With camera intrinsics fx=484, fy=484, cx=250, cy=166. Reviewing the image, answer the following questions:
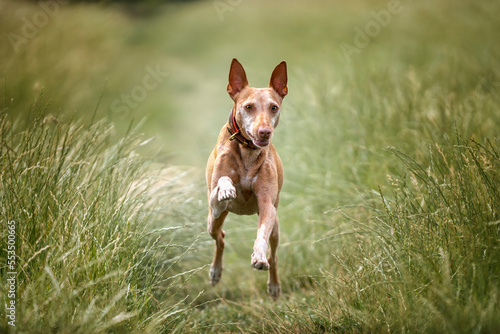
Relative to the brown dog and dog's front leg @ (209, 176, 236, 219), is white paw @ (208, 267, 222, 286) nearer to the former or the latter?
the brown dog

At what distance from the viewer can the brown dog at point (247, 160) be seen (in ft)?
9.53

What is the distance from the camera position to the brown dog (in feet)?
9.53

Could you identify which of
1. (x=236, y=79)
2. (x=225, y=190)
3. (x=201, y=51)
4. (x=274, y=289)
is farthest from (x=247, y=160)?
(x=201, y=51)

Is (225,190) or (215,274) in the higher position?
(225,190)

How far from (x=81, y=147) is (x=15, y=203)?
35.4 inches

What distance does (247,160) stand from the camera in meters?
3.12

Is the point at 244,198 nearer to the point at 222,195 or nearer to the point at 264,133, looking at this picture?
the point at 222,195

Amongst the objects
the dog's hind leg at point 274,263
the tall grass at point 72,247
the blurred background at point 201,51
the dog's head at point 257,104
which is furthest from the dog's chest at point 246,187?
the blurred background at point 201,51

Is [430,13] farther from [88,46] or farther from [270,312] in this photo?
[270,312]

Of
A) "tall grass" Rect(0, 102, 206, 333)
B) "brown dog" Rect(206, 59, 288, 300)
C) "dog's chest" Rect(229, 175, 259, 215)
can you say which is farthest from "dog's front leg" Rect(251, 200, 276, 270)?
"tall grass" Rect(0, 102, 206, 333)

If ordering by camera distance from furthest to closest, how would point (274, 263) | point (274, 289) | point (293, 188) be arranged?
point (293, 188) → point (274, 289) → point (274, 263)

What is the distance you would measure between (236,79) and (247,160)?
0.52 m

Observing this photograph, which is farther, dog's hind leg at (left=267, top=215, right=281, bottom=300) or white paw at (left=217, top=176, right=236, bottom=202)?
dog's hind leg at (left=267, top=215, right=281, bottom=300)

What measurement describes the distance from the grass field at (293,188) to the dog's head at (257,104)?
1.31 meters
